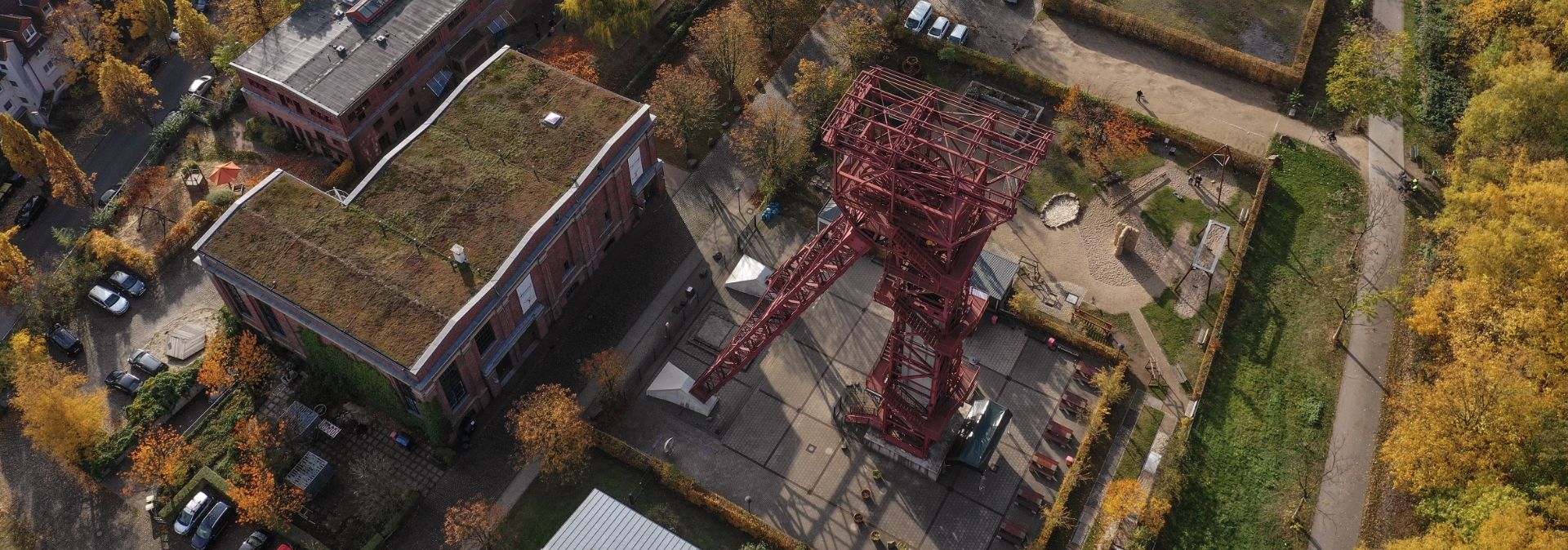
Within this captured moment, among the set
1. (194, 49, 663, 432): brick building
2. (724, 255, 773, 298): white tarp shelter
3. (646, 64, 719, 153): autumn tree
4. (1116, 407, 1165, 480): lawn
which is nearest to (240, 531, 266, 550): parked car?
(194, 49, 663, 432): brick building

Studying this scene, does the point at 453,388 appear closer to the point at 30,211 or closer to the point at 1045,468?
the point at 1045,468

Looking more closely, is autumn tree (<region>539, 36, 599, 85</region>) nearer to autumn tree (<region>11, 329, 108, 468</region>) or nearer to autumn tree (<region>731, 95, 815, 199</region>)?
autumn tree (<region>731, 95, 815, 199</region>)

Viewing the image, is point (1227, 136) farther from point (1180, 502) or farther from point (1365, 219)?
point (1180, 502)

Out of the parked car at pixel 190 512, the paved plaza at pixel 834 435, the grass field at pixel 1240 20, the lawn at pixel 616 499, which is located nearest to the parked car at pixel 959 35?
the grass field at pixel 1240 20

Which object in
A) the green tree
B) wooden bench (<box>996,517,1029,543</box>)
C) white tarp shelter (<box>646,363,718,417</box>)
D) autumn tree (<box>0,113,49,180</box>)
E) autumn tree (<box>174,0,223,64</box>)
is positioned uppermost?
autumn tree (<box>174,0,223,64</box>)

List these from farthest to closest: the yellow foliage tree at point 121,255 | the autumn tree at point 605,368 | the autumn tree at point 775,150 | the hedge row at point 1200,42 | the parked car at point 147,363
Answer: the hedge row at point 1200,42, the autumn tree at point 775,150, the yellow foliage tree at point 121,255, the parked car at point 147,363, the autumn tree at point 605,368

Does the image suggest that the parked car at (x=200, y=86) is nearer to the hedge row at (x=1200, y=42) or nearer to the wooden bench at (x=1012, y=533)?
the hedge row at (x=1200, y=42)

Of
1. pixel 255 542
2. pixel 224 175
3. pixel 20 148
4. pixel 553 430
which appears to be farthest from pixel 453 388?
pixel 20 148
